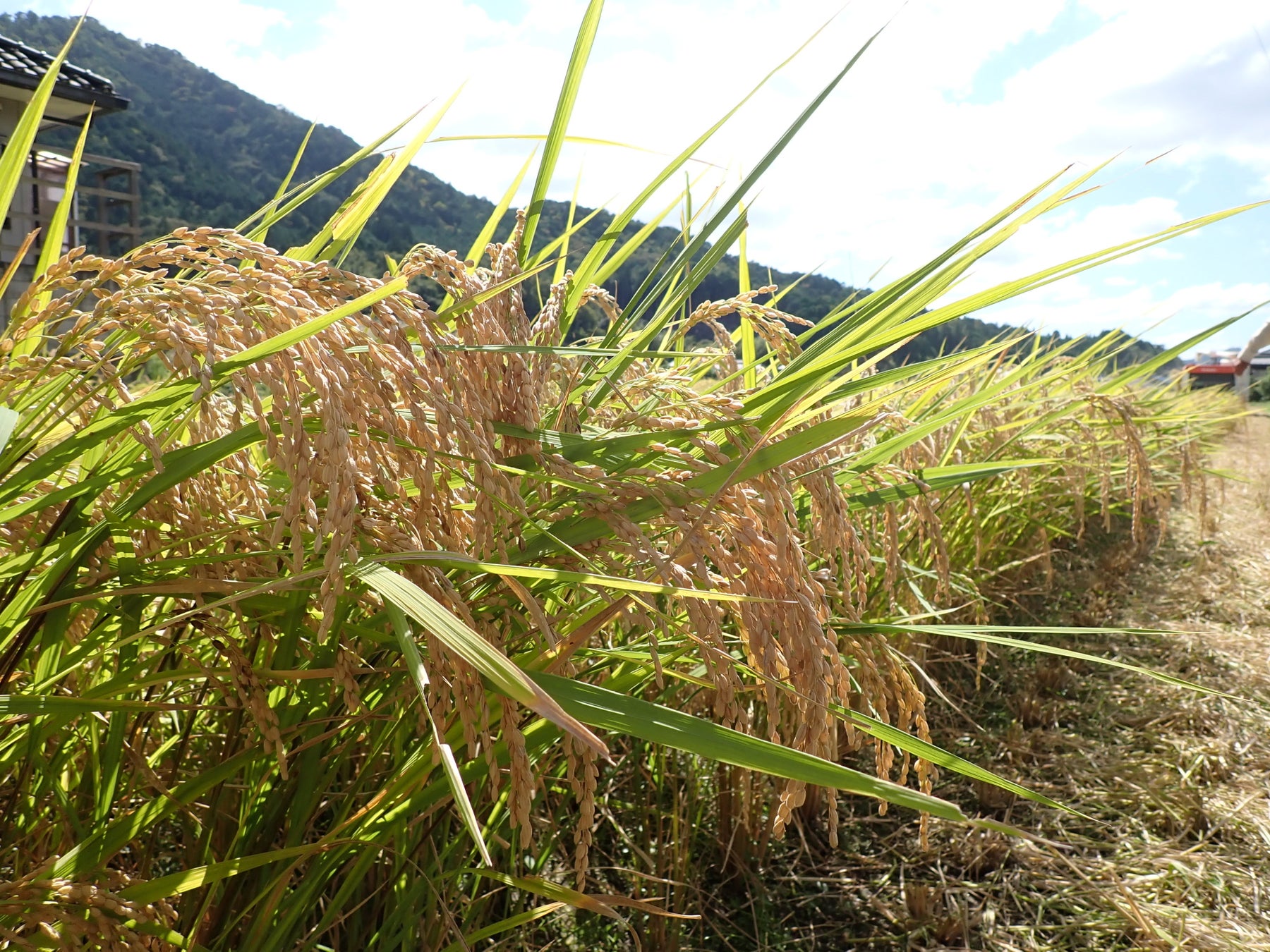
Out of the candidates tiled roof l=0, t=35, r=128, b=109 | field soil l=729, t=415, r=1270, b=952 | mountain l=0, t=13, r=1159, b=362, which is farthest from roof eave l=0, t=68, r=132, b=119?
field soil l=729, t=415, r=1270, b=952

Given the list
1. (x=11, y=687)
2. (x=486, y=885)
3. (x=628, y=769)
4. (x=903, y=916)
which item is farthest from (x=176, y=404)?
(x=903, y=916)

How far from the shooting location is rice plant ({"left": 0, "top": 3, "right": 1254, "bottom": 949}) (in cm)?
70

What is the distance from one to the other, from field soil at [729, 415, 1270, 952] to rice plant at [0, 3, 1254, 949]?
588 millimetres

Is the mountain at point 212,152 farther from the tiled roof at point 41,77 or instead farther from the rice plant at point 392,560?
the rice plant at point 392,560

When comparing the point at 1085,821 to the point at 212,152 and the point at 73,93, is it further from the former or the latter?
the point at 212,152

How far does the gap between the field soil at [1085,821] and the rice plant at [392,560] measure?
0.59 meters

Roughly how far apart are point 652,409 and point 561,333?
0.15m

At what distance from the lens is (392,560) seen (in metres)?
0.69

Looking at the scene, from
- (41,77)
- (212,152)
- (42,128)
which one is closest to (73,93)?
(41,77)

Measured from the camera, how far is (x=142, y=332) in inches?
26.2

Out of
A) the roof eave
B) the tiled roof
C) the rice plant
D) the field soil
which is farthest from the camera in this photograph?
the tiled roof

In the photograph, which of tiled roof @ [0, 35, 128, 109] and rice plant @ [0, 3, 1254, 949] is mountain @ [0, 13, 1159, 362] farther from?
rice plant @ [0, 3, 1254, 949]

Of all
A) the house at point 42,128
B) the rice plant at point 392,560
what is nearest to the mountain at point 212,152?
the house at point 42,128

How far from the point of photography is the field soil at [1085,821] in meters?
1.86
